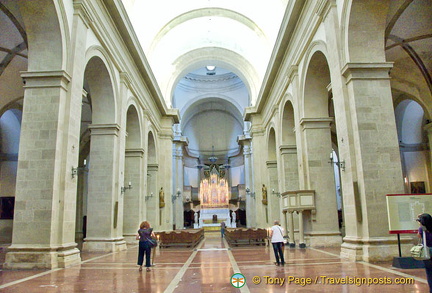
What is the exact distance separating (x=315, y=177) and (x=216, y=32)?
15592 mm

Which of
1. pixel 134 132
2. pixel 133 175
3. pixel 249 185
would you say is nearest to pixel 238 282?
pixel 133 175

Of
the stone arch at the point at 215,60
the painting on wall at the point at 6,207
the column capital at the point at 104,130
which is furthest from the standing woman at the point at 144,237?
the stone arch at the point at 215,60

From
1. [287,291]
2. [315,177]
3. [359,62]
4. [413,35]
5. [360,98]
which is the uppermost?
[413,35]

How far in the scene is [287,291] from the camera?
5926 millimetres

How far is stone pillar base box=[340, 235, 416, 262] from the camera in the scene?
9.01 metres

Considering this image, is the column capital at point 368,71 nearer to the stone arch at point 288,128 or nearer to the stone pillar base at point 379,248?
the stone pillar base at point 379,248

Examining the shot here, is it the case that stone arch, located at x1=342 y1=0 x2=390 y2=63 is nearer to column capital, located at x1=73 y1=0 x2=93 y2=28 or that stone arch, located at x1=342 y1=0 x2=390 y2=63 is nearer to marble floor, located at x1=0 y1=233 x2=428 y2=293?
marble floor, located at x1=0 y1=233 x2=428 y2=293

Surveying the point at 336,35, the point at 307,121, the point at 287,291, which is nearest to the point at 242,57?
the point at 307,121

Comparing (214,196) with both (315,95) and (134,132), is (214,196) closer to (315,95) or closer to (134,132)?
(134,132)

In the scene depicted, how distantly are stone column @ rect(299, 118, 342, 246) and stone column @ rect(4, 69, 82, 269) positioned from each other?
8733 mm

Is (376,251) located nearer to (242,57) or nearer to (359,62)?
(359,62)

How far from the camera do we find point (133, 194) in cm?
1922

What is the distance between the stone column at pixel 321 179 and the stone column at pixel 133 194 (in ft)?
29.8

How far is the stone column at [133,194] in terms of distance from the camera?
18.8m
